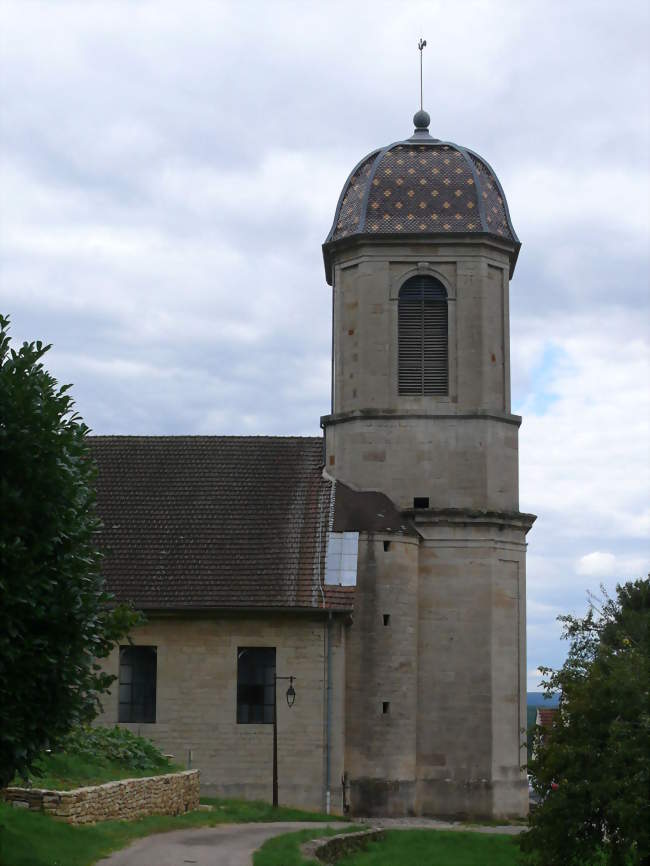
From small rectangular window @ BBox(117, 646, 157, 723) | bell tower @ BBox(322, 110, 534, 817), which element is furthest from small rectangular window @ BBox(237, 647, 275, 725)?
small rectangular window @ BBox(117, 646, 157, 723)

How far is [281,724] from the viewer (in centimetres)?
3300

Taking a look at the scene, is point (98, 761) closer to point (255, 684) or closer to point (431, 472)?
point (255, 684)

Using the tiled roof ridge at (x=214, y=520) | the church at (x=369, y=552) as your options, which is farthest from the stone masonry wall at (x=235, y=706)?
the tiled roof ridge at (x=214, y=520)

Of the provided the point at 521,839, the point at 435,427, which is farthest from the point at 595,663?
the point at 435,427

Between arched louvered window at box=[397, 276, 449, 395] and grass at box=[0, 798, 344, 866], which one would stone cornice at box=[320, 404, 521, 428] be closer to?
arched louvered window at box=[397, 276, 449, 395]

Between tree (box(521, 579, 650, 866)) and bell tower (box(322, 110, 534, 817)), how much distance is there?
33.6 ft

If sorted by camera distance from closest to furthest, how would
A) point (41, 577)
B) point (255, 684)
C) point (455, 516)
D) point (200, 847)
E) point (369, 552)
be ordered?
point (41, 577), point (200, 847), point (255, 684), point (369, 552), point (455, 516)

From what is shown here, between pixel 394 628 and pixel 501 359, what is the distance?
825 cm

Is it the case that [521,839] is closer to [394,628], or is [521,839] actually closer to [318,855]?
[318,855]

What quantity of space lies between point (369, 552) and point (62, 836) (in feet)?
49.2

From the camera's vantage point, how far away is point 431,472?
36.0 m

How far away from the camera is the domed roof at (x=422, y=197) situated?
37031 millimetres

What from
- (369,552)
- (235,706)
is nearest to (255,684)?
(235,706)

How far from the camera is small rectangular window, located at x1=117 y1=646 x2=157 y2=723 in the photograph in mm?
33719
